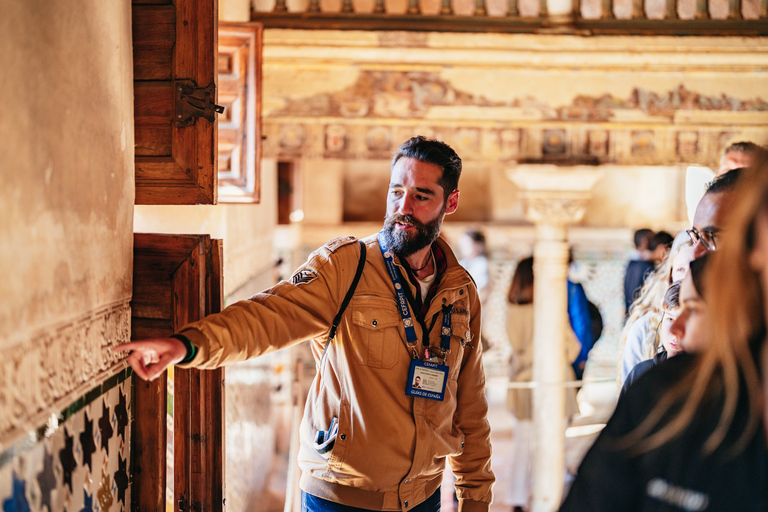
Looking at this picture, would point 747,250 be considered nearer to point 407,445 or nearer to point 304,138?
point 407,445

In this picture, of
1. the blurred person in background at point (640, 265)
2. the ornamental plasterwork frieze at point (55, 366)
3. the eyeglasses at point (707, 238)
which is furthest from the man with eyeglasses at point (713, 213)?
the blurred person in background at point (640, 265)

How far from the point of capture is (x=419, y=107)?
4.23 metres

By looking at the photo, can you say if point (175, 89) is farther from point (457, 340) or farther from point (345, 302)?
point (457, 340)

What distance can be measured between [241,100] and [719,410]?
7.48ft

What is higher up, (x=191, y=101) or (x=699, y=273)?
(x=191, y=101)

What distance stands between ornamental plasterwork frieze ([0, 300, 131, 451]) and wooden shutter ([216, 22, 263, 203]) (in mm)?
1230

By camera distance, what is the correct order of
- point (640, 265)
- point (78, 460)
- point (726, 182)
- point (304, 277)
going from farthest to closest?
1. point (640, 265)
2. point (304, 277)
3. point (726, 182)
4. point (78, 460)

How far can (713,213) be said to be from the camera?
175 cm

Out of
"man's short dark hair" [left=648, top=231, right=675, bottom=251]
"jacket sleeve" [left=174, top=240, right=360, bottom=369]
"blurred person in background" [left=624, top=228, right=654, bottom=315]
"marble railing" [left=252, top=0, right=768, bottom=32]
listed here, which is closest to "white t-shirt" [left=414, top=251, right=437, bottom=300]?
"jacket sleeve" [left=174, top=240, right=360, bottom=369]

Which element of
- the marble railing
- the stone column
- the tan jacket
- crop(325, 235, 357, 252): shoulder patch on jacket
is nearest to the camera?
the tan jacket

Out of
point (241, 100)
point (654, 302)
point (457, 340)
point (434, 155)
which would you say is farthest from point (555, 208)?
point (457, 340)

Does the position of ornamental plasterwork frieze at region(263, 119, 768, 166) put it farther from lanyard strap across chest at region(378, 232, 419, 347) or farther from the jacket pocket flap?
the jacket pocket flap

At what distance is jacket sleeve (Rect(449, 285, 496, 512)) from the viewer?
7.07ft

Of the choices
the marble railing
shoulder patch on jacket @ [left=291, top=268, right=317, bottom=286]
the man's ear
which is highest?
the marble railing
